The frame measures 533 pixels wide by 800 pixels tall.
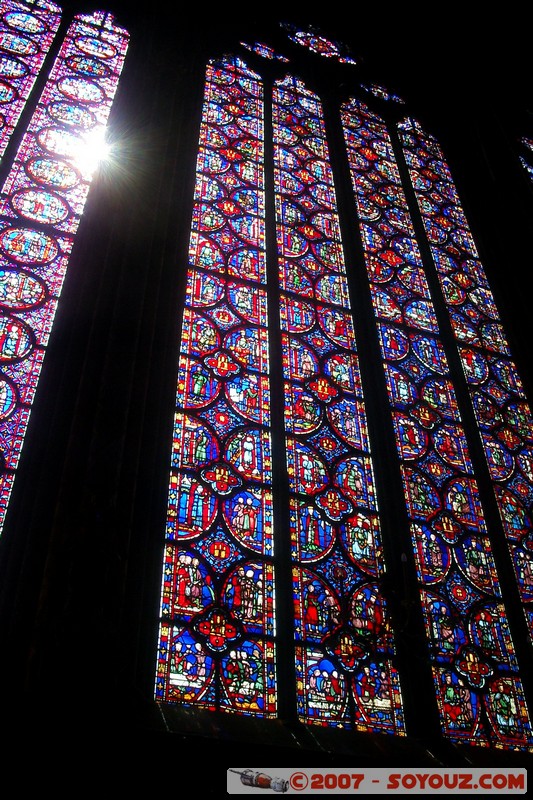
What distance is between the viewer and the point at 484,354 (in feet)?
25.2

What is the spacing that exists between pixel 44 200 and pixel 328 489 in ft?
11.1

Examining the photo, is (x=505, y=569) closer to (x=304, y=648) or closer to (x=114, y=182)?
(x=304, y=648)

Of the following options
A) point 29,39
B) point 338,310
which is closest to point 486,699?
point 338,310

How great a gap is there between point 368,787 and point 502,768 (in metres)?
0.95

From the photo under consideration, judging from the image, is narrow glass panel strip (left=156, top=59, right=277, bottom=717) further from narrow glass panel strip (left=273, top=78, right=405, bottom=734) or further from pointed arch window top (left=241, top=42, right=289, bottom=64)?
pointed arch window top (left=241, top=42, right=289, bottom=64)

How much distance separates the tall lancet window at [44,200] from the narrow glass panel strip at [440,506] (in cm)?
284

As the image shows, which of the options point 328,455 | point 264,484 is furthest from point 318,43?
point 264,484

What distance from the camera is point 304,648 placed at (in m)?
5.02

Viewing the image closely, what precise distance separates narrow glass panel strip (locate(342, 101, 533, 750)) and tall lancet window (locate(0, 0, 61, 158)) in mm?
3520

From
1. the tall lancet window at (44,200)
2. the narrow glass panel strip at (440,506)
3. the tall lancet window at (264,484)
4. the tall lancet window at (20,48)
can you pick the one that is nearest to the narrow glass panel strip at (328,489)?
the tall lancet window at (264,484)

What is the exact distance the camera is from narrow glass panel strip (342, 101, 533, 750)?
526cm

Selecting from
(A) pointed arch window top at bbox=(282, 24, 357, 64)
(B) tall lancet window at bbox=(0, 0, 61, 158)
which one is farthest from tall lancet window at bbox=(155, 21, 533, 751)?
(A) pointed arch window top at bbox=(282, 24, 357, 64)

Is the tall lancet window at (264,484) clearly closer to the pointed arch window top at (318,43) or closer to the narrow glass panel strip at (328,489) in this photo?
the narrow glass panel strip at (328,489)

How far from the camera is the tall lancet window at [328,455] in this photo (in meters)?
4.98
